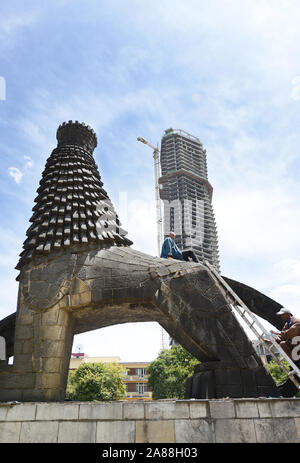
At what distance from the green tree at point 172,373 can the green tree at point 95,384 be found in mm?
3812

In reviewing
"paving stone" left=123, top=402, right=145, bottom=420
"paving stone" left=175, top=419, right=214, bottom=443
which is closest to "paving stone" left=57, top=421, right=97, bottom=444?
"paving stone" left=123, top=402, right=145, bottom=420

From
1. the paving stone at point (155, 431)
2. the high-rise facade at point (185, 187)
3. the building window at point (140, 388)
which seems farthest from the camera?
the high-rise facade at point (185, 187)

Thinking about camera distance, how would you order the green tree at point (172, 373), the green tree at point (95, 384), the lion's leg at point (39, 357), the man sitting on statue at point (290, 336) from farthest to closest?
the green tree at point (95, 384), the green tree at point (172, 373), the man sitting on statue at point (290, 336), the lion's leg at point (39, 357)

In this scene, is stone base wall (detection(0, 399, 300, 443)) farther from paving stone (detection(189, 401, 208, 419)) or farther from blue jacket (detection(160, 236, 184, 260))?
blue jacket (detection(160, 236, 184, 260))

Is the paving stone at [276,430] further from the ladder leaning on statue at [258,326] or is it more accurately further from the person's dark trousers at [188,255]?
the person's dark trousers at [188,255]

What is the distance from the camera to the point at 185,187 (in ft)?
285

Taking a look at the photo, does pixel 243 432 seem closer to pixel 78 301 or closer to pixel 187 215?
pixel 78 301

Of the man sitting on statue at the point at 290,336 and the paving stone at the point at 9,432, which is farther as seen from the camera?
the man sitting on statue at the point at 290,336

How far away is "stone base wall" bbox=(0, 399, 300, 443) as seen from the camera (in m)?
4.40

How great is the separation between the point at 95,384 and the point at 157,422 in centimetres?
3048

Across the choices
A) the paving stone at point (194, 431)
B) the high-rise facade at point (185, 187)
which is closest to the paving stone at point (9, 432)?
the paving stone at point (194, 431)

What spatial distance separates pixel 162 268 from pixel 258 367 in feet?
8.72

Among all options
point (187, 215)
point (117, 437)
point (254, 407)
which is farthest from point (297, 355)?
point (187, 215)

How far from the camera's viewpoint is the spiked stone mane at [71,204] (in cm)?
751
